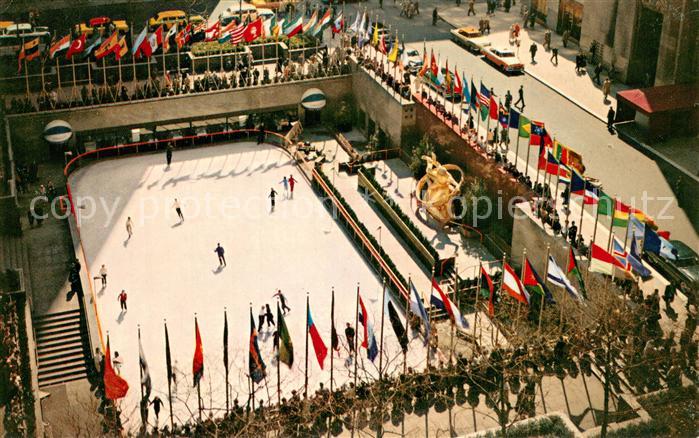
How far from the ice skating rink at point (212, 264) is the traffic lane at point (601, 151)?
45.5 feet

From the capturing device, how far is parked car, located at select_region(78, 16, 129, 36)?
77000 millimetres

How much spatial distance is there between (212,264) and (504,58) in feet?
95.2

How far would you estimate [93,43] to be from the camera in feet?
220

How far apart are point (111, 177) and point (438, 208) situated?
21.1 meters

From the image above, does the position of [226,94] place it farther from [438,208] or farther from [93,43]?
[438,208]

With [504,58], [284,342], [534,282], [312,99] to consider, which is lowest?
[312,99]

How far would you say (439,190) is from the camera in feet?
191

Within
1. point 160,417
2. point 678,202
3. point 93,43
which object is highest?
point 93,43

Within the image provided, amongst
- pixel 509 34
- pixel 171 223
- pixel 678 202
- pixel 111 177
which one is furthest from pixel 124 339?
pixel 509 34

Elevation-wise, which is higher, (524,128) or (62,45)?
(62,45)

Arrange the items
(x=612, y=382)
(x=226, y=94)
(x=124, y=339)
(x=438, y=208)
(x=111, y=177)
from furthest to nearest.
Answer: (x=226, y=94)
(x=111, y=177)
(x=438, y=208)
(x=124, y=339)
(x=612, y=382)

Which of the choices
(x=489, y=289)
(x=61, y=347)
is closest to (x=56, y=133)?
(x=61, y=347)

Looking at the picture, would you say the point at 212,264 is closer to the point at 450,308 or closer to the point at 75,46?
the point at 450,308

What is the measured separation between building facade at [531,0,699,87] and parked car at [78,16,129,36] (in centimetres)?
3389
